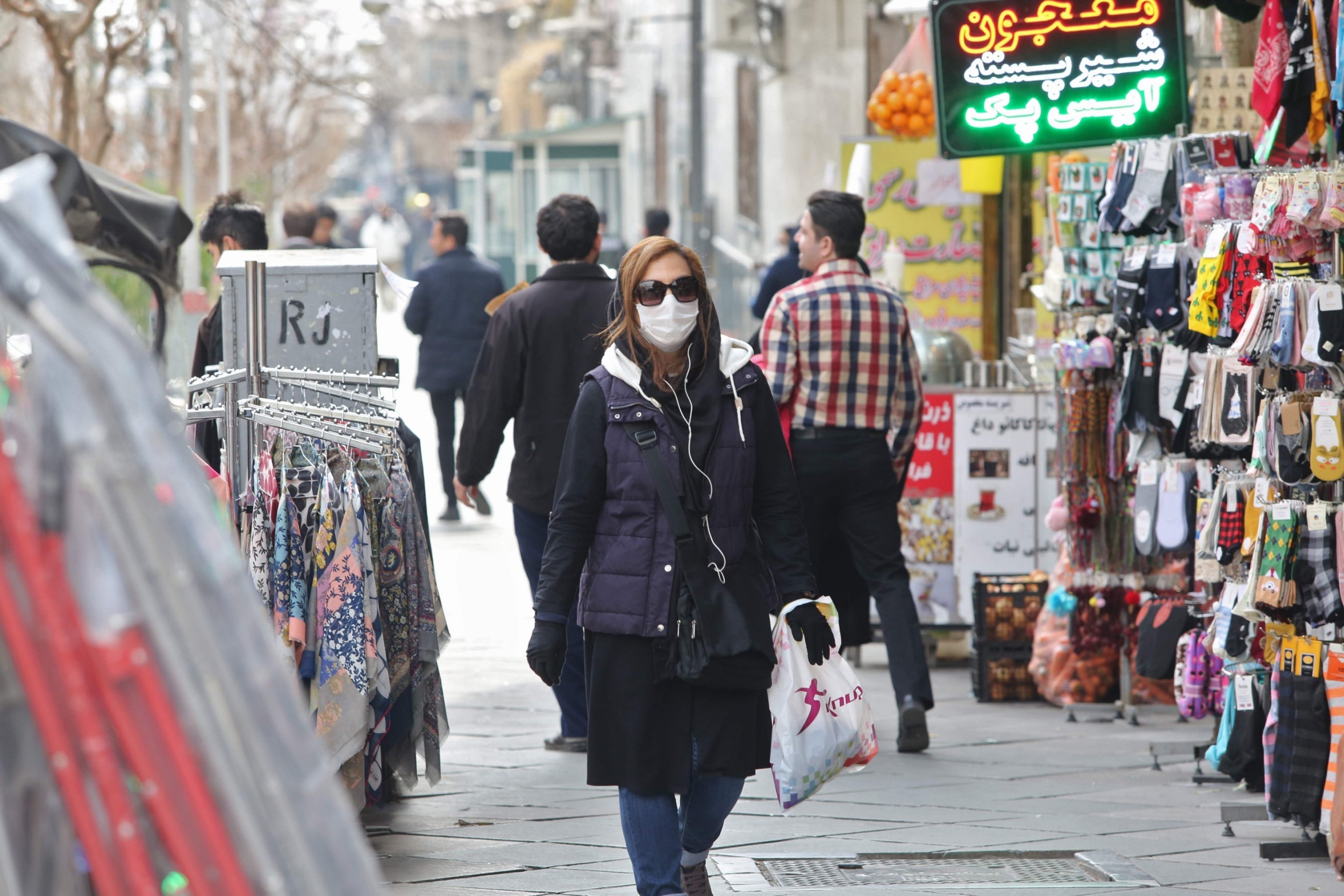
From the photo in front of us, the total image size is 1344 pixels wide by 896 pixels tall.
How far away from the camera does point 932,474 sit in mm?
8695

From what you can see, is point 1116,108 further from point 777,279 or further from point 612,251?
point 612,251

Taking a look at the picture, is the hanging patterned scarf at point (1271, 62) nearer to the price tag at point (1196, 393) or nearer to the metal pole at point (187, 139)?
the price tag at point (1196, 393)

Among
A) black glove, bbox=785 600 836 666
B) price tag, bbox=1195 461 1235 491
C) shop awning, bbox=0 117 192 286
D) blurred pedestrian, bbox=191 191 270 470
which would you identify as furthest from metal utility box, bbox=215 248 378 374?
shop awning, bbox=0 117 192 286

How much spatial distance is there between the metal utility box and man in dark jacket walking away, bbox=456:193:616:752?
1.24 m

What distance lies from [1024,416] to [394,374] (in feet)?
12.6

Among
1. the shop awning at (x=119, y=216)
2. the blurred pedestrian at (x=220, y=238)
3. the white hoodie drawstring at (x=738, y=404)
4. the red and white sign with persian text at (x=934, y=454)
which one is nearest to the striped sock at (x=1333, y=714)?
the white hoodie drawstring at (x=738, y=404)

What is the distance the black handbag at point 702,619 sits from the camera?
4.12 metres

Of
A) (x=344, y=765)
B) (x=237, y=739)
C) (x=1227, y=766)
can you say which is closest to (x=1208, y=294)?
(x=1227, y=766)

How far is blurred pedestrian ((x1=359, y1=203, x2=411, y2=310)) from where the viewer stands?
43156 mm

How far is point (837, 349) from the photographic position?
6828mm

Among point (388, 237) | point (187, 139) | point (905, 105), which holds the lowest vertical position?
point (905, 105)

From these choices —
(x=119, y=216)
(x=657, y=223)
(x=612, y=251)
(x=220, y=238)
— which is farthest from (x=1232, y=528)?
(x=612, y=251)

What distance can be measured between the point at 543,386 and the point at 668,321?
8.26 feet

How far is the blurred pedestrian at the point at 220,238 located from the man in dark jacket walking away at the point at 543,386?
3.24ft
